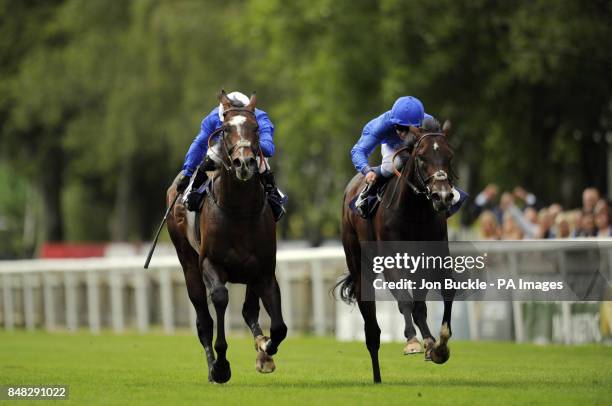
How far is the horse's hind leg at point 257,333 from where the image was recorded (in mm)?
11797

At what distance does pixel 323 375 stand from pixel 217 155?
2487 millimetres

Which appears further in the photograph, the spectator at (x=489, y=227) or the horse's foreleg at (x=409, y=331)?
the spectator at (x=489, y=227)

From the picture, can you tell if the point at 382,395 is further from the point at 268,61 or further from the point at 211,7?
the point at 211,7

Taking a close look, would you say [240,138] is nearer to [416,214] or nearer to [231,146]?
[231,146]

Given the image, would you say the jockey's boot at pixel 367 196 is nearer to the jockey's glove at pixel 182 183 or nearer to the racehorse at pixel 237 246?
the racehorse at pixel 237 246

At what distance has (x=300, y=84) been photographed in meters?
37.8

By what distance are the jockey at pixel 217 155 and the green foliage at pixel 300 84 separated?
16.0 metres

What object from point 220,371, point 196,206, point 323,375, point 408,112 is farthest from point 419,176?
point 323,375

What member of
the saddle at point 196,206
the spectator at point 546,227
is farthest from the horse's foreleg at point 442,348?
the spectator at point 546,227

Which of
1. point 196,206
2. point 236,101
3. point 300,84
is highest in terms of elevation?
point 300,84

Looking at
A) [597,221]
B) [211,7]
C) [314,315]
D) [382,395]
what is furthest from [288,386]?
[211,7]

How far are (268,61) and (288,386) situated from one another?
27.1m

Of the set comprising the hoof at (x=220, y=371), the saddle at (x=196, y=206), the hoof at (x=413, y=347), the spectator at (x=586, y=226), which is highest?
the saddle at (x=196, y=206)

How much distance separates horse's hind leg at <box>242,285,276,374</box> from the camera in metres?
11.8
